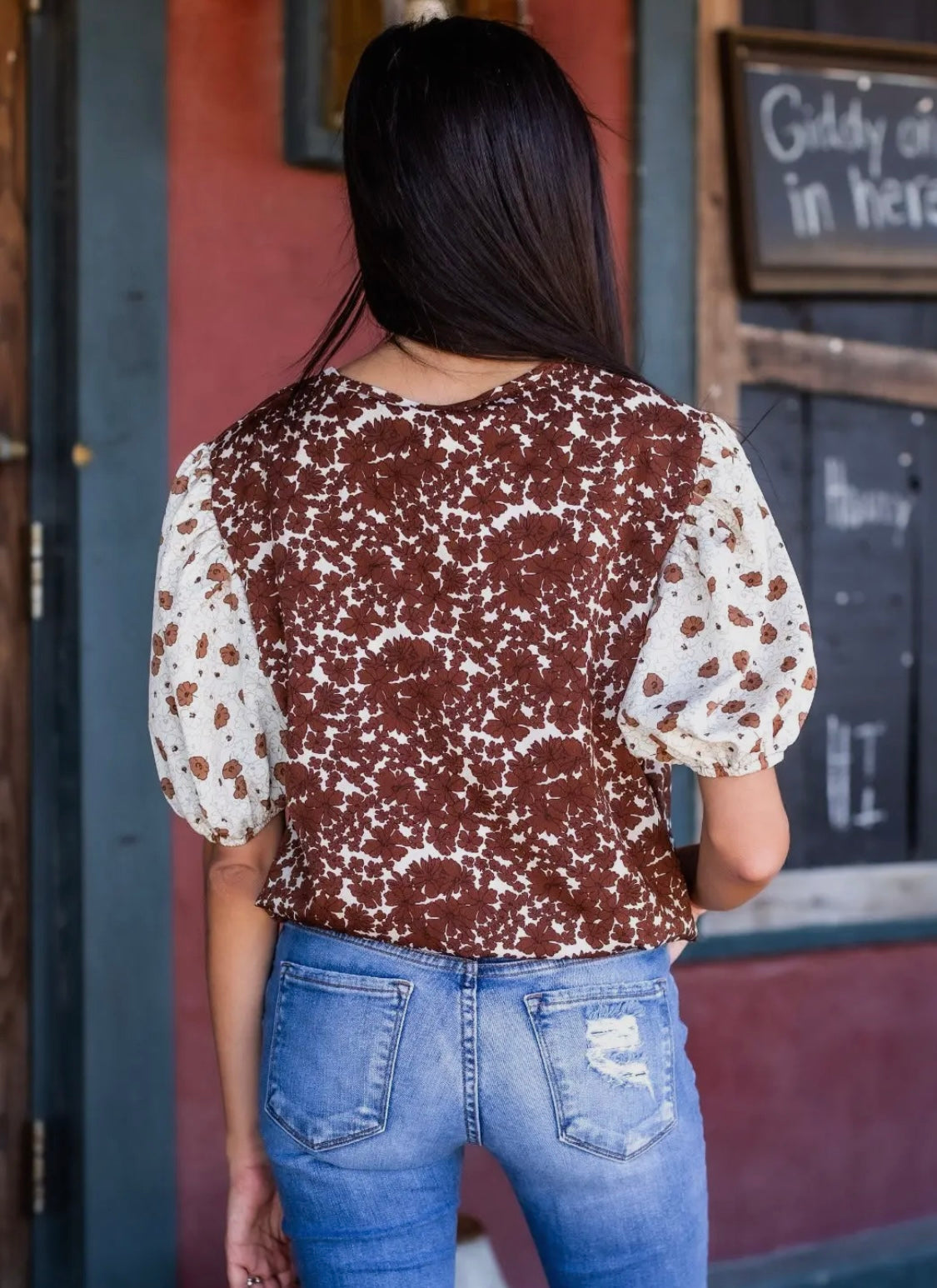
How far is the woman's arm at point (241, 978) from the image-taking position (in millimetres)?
→ 1424

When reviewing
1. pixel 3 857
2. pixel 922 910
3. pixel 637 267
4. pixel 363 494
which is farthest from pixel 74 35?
pixel 922 910

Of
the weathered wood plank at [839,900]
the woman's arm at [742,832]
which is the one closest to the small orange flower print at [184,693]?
the woman's arm at [742,832]

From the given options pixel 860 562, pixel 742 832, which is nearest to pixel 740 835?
pixel 742 832

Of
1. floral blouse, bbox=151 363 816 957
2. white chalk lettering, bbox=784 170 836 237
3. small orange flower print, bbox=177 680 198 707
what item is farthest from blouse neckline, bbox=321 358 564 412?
white chalk lettering, bbox=784 170 836 237

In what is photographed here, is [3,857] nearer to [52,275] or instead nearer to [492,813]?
[52,275]

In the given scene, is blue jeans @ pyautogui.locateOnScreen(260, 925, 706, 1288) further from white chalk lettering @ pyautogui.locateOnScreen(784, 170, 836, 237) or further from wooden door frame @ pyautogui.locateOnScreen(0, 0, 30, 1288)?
white chalk lettering @ pyautogui.locateOnScreen(784, 170, 836, 237)

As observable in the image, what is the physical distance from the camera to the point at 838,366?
319cm

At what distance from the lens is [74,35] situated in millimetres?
2479

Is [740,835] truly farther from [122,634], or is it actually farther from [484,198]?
[122,634]

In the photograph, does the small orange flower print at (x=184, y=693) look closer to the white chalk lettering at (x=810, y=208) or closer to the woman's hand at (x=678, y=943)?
the woman's hand at (x=678, y=943)

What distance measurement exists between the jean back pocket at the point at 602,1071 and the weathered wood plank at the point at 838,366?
6.76ft

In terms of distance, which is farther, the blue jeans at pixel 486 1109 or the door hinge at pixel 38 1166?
the door hinge at pixel 38 1166

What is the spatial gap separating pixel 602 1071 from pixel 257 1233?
462 millimetres

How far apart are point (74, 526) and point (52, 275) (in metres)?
0.41
